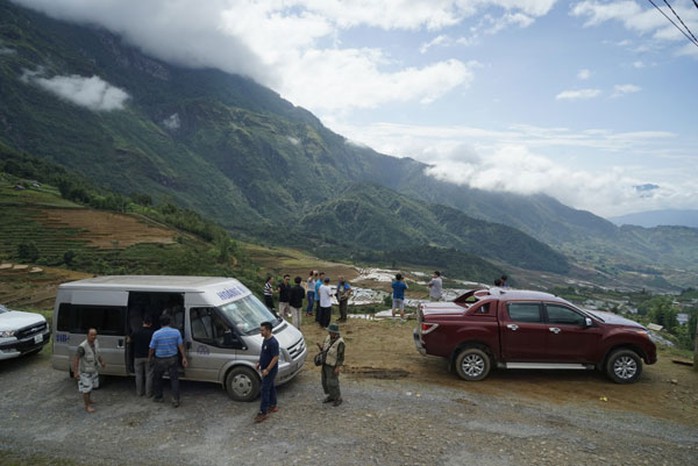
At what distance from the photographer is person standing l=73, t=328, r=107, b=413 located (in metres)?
8.46

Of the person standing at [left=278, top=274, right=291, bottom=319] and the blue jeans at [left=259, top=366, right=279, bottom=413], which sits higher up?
the person standing at [left=278, top=274, right=291, bottom=319]

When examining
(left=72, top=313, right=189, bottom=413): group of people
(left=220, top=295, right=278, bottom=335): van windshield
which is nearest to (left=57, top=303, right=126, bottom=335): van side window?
(left=72, top=313, right=189, bottom=413): group of people

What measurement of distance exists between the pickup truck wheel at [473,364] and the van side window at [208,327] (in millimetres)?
5161

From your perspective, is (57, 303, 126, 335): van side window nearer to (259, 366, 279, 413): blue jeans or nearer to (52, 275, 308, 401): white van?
(52, 275, 308, 401): white van

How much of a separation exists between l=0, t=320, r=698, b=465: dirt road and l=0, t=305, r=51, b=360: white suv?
0.58 meters

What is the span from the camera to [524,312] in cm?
1000

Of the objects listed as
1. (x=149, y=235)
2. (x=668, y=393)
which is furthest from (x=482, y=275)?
(x=668, y=393)

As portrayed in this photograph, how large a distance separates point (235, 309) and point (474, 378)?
18.4 ft

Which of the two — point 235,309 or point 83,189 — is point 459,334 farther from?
point 83,189

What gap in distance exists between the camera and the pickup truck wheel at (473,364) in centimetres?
990

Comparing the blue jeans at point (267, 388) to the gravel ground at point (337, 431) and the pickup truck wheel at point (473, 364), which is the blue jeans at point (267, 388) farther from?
the pickup truck wheel at point (473, 364)

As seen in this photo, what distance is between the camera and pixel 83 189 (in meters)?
84.4

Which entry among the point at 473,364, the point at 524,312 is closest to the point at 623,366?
the point at 524,312

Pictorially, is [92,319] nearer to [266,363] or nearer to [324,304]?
[266,363]
